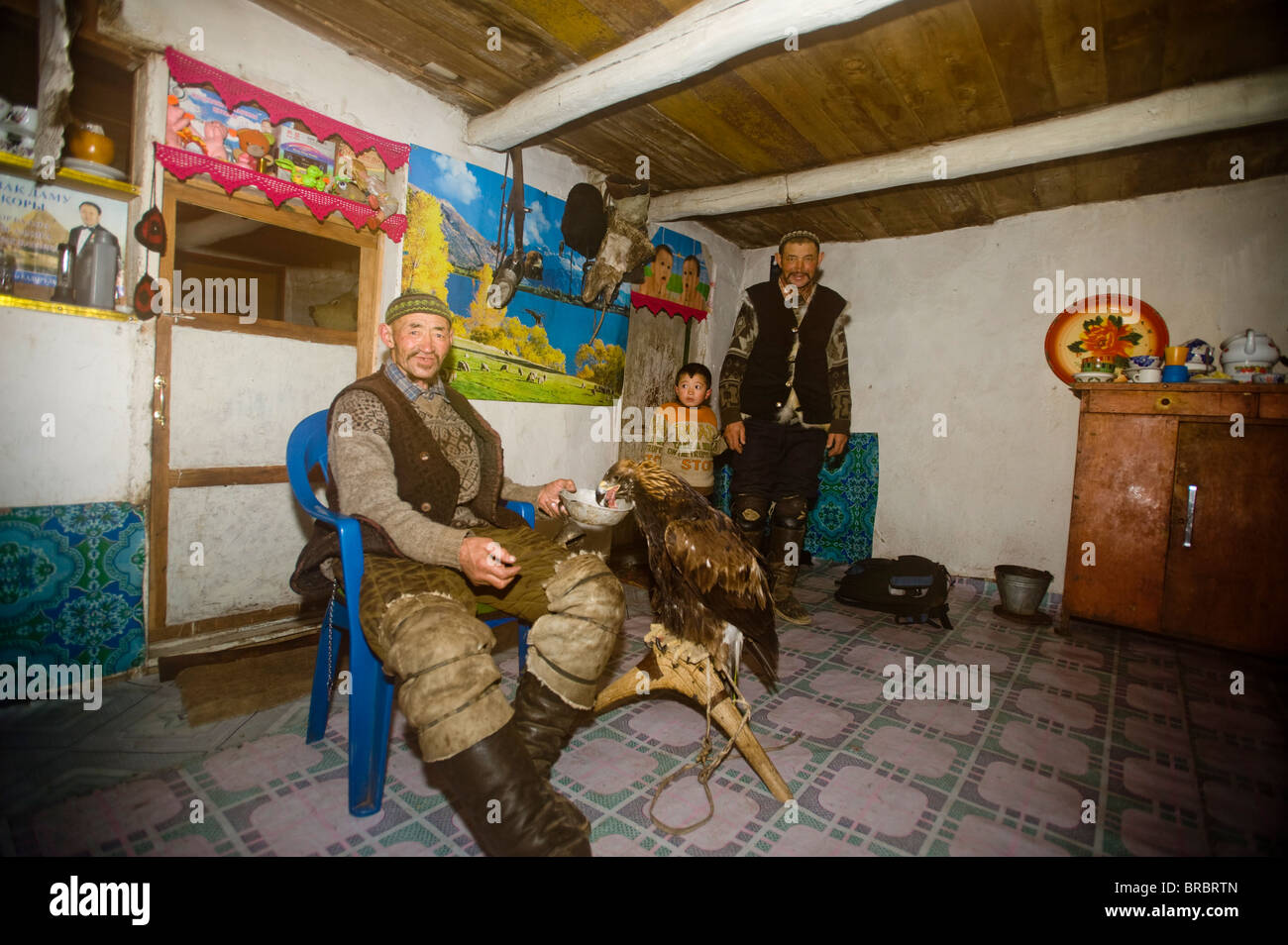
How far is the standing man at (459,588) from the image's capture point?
1.59 metres

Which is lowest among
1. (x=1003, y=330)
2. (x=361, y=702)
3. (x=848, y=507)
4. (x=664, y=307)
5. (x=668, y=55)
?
(x=361, y=702)

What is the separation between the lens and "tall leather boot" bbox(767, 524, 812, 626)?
164 inches

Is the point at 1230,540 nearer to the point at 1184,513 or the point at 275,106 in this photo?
the point at 1184,513

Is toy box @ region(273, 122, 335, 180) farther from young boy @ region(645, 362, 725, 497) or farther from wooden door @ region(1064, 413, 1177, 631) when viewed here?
wooden door @ region(1064, 413, 1177, 631)

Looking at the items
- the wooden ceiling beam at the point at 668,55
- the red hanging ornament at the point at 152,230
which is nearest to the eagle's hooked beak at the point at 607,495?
the wooden ceiling beam at the point at 668,55

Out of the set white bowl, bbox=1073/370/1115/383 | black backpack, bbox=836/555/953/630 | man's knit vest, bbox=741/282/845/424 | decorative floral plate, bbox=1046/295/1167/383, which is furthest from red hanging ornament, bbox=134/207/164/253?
decorative floral plate, bbox=1046/295/1167/383

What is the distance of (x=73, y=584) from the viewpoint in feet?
8.25

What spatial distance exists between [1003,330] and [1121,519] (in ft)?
6.55

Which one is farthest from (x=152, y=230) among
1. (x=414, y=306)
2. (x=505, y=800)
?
(x=505, y=800)

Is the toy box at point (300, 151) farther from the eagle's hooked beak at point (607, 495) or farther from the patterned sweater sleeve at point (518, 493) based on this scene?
the eagle's hooked beak at point (607, 495)

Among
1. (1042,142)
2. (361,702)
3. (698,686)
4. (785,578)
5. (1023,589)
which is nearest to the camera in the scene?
(361,702)

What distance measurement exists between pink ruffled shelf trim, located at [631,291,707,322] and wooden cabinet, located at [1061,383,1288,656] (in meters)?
3.35
